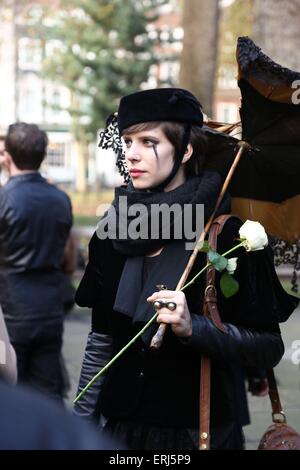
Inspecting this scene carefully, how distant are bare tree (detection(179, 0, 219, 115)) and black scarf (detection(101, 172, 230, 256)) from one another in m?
13.0

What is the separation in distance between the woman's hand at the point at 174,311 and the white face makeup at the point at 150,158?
0.45 m

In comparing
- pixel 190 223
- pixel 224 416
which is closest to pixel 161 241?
pixel 190 223

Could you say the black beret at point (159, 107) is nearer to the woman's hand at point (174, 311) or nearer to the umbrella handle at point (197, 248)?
the umbrella handle at point (197, 248)

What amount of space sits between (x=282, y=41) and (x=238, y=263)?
6595 mm

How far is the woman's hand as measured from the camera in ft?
8.96

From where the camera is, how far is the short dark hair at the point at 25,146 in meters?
5.36

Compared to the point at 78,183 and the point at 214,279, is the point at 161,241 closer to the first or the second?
the point at 214,279

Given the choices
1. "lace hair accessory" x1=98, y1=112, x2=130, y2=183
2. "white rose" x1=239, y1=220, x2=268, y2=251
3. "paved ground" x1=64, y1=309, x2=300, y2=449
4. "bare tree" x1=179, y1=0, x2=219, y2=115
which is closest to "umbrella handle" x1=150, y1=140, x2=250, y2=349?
"white rose" x1=239, y1=220, x2=268, y2=251

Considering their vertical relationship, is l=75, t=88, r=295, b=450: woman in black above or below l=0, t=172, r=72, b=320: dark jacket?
above

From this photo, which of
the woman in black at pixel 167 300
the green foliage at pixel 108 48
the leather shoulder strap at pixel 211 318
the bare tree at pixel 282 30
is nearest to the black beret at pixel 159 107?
the woman in black at pixel 167 300

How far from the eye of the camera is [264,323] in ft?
9.71

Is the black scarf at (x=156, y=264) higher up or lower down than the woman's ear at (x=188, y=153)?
lower down

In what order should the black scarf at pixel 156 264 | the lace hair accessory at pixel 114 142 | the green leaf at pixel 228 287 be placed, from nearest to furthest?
1. the green leaf at pixel 228 287
2. the black scarf at pixel 156 264
3. the lace hair accessory at pixel 114 142

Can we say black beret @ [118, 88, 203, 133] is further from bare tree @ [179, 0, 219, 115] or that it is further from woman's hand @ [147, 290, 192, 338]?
bare tree @ [179, 0, 219, 115]
